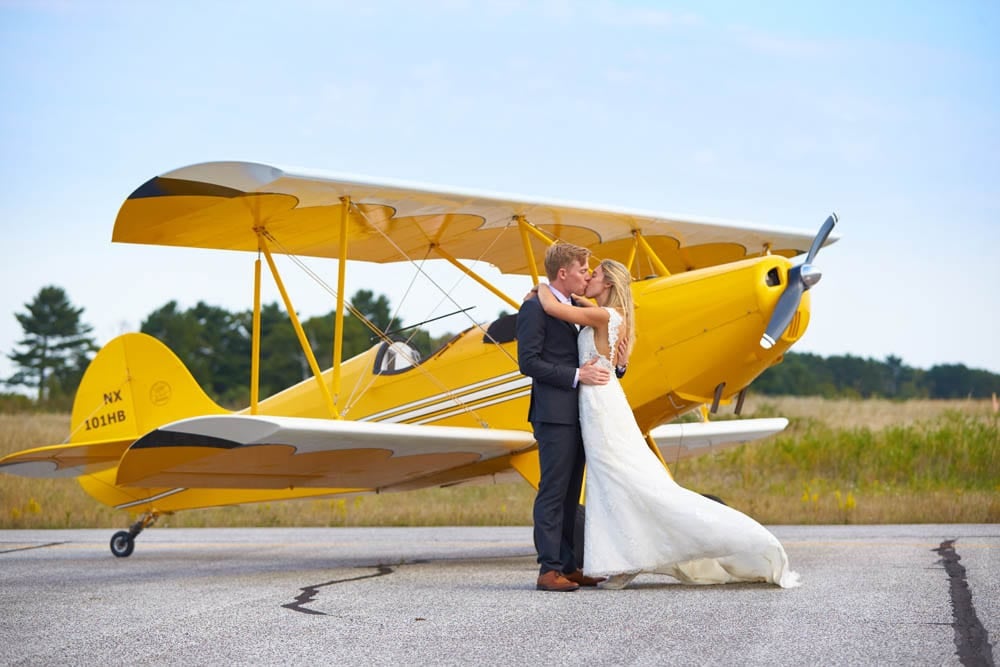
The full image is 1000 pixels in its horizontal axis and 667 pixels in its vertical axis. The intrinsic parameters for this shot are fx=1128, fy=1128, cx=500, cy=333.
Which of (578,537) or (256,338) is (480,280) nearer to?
(256,338)

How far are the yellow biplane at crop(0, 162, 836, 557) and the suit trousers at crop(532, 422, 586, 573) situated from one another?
171 centimetres

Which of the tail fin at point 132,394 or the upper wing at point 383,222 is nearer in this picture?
the upper wing at point 383,222

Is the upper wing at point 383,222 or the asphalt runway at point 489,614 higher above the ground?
the upper wing at point 383,222

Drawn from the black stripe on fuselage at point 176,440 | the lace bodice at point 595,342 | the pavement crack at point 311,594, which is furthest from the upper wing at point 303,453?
the lace bodice at point 595,342

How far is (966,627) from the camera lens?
4.70m

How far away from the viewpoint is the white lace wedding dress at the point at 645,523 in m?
6.15

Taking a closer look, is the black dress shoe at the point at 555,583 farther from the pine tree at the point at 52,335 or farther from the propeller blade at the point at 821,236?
the pine tree at the point at 52,335

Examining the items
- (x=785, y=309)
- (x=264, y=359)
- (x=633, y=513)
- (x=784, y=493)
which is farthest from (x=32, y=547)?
(x=264, y=359)

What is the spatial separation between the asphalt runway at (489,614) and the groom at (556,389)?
1.31 feet

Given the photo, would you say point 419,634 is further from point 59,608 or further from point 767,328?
point 767,328

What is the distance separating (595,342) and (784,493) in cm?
1075

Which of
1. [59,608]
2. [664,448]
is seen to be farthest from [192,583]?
[664,448]

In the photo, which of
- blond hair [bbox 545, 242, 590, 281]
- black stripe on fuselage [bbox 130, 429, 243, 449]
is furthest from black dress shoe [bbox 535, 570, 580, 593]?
black stripe on fuselage [bbox 130, 429, 243, 449]

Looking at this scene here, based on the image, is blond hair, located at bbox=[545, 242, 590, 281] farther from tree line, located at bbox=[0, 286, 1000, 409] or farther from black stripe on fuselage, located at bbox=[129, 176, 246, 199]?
tree line, located at bbox=[0, 286, 1000, 409]
